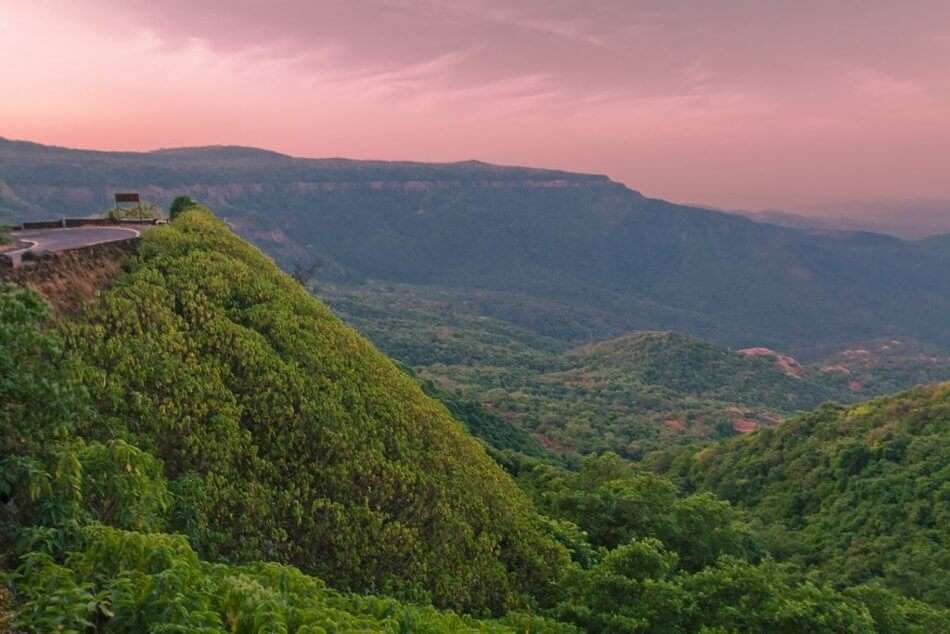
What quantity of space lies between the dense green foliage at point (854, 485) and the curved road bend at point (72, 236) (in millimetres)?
31135

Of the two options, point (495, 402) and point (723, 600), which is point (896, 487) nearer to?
point (723, 600)

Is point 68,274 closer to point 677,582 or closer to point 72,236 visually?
point 72,236

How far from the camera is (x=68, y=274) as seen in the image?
42.7ft

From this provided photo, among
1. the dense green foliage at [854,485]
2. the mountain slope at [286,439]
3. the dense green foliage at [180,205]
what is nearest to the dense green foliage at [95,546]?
the mountain slope at [286,439]

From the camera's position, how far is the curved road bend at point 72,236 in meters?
17.5

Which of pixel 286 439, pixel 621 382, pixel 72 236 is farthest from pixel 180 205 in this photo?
pixel 621 382

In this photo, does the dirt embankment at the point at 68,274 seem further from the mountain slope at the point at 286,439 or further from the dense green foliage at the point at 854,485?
the dense green foliage at the point at 854,485

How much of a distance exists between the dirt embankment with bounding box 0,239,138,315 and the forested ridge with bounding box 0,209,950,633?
43cm

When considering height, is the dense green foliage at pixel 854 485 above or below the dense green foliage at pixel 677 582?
below

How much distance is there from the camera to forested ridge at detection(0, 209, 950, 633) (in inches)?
304

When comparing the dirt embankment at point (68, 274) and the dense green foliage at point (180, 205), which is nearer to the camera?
the dirt embankment at point (68, 274)

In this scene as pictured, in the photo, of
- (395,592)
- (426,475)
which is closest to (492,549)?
(426,475)

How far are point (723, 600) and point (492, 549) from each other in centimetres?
528

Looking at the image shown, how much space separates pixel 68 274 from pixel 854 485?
4740 cm
